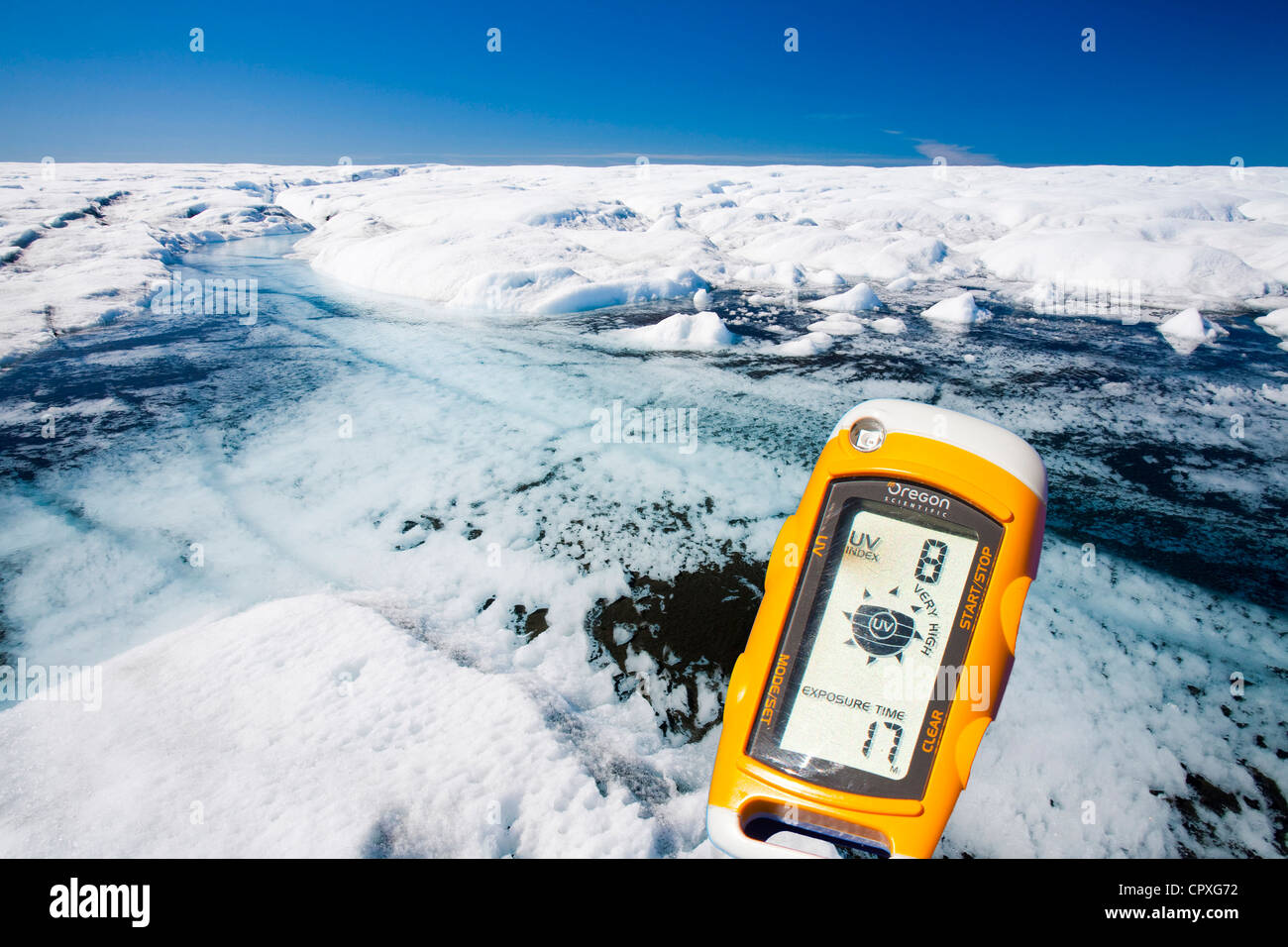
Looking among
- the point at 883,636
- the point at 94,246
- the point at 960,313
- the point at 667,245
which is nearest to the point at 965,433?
the point at 883,636

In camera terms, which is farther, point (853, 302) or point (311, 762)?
point (853, 302)

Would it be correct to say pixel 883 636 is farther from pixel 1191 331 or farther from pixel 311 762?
pixel 1191 331

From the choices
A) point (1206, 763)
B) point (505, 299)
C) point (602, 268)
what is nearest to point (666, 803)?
point (1206, 763)

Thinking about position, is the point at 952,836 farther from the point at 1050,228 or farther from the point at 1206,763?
the point at 1050,228

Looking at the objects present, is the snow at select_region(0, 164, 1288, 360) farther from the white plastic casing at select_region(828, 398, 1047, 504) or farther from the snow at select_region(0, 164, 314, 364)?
the white plastic casing at select_region(828, 398, 1047, 504)

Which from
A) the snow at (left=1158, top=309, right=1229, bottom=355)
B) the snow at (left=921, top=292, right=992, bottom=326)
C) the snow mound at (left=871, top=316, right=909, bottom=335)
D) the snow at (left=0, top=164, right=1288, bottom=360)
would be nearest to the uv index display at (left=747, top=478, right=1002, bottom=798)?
the snow mound at (left=871, top=316, right=909, bottom=335)

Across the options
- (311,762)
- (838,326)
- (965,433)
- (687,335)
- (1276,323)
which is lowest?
(311,762)

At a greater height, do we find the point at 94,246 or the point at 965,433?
the point at 94,246
